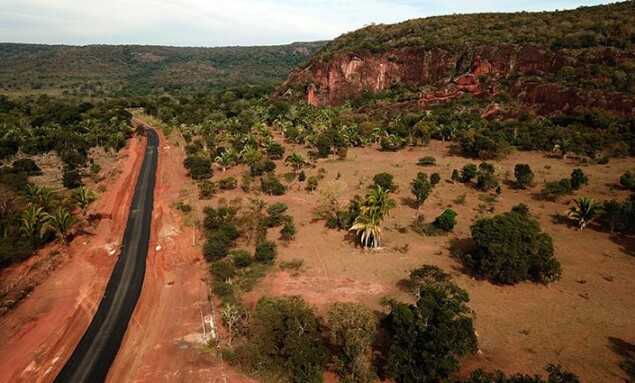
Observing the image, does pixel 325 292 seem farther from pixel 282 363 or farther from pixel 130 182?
pixel 130 182

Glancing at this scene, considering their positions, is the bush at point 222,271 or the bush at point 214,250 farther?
the bush at point 214,250

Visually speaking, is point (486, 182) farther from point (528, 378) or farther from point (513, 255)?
point (528, 378)

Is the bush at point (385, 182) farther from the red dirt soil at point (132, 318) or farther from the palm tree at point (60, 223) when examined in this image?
the palm tree at point (60, 223)

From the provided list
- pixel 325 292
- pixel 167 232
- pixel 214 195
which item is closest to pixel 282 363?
pixel 325 292

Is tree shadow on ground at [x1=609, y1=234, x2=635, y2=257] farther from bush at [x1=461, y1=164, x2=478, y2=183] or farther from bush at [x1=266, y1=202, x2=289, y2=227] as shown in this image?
bush at [x1=266, y1=202, x2=289, y2=227]

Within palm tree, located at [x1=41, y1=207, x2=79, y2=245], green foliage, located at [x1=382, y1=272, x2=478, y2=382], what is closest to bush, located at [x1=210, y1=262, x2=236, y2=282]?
green foliage, located at [x1=382, y1=272, x2=478, y2=382]

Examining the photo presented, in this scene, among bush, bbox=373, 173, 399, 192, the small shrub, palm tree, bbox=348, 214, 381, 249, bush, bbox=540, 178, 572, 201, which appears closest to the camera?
palm tree, bbox=348, 214, 381, 249

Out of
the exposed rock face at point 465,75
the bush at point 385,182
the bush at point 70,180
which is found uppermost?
the exposed rock face at point 465,75

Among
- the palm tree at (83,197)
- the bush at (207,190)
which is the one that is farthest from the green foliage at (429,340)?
the palm tree at (83,197)
